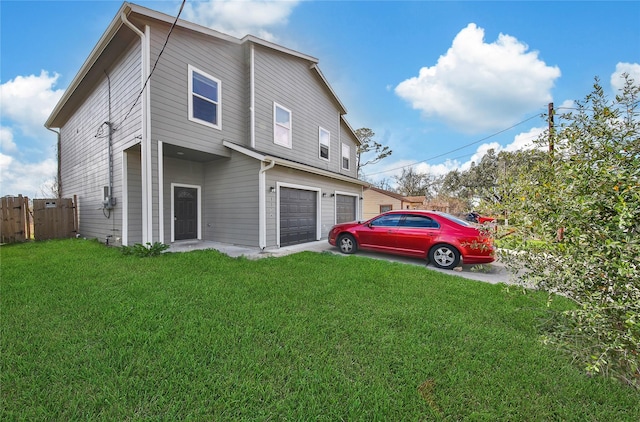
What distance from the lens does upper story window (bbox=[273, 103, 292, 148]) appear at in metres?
9.26

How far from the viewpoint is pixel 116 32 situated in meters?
6.52

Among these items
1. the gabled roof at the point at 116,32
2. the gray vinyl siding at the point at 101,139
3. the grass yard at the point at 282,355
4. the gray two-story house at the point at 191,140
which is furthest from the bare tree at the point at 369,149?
the grass yard at the point at 282,355

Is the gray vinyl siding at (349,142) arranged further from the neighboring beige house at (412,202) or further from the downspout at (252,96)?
the neighboring beige house at (412,202)

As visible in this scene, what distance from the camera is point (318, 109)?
11.8 m

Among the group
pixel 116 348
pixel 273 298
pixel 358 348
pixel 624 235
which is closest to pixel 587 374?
pixel 624 235

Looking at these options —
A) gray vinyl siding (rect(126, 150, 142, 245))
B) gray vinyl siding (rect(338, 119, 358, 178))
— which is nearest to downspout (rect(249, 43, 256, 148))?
gray vinyl siding (rect(126, 150, 142, 245))

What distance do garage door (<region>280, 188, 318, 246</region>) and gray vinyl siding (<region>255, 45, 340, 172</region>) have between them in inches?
66.4

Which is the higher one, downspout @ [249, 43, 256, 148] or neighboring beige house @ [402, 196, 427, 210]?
downspout @ [249, 43, 256, 148]

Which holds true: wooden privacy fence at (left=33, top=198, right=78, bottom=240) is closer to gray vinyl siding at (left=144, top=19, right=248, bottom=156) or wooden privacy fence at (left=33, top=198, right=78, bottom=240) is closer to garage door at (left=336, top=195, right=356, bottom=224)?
gray vinyl siding at (left=144, top=19, right=248, bottom=156)

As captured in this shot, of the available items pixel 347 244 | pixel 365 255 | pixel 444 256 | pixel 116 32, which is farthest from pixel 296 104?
pixel 444 256

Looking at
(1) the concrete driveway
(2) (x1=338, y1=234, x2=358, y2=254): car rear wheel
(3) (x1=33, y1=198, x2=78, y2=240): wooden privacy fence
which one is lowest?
(1) the concrete driveway

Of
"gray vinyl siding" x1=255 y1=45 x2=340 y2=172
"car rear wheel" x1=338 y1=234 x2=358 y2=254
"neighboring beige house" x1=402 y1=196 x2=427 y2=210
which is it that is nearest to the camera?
"car rear wheel" x1=338 y1=234 x2=358 y2=254

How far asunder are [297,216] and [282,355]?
670 centimetres

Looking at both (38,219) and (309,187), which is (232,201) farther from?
(38,219)
